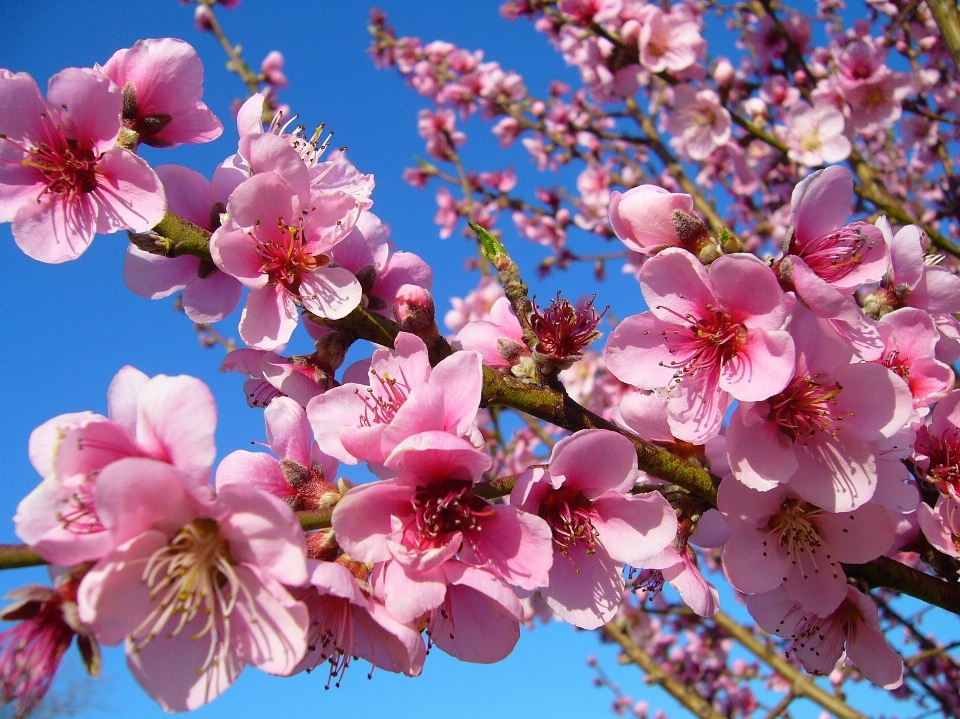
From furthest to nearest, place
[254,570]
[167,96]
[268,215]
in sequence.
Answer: [167,96]
[268,215]
[254,570]

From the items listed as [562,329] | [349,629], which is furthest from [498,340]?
[349,629]

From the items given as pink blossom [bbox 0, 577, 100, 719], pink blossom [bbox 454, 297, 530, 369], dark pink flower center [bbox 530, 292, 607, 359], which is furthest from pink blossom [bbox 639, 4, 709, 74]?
pink blossom [bbox 0, 577, 100, 719]

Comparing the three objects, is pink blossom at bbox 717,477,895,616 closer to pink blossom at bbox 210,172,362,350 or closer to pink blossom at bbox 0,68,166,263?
pink blossom at bbox 210,172,362,350

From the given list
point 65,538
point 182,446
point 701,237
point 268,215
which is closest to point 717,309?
point 701,237

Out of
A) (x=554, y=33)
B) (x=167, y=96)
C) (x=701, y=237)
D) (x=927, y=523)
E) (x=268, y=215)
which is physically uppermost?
(x=554, y=33)

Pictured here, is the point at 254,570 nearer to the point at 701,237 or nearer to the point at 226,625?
the point at 226,625

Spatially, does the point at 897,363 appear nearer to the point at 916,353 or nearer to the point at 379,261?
the point at 916,353

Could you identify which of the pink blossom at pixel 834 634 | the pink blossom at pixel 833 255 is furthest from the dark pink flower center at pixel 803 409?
the pink blossom at pixel 834 634
